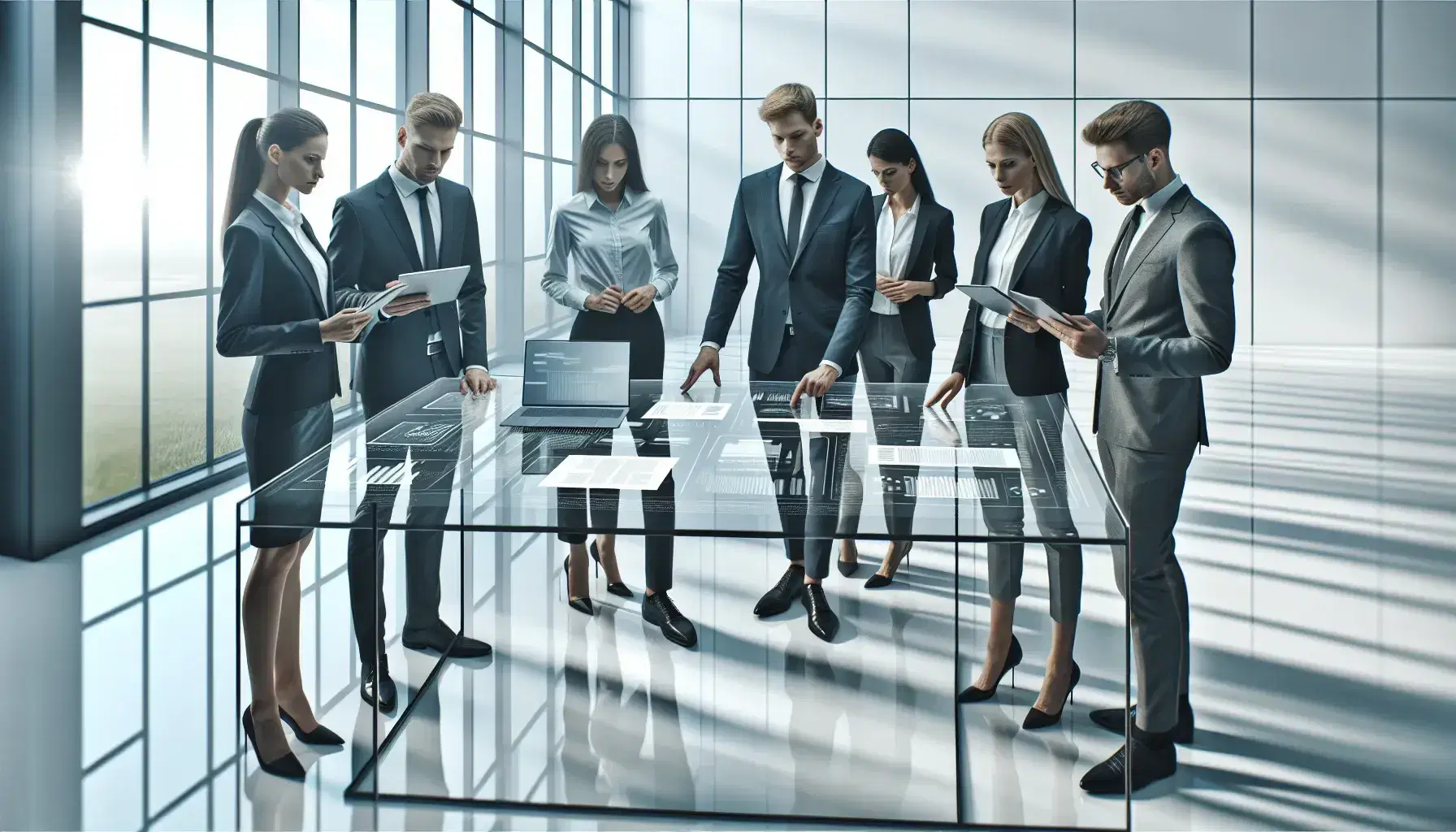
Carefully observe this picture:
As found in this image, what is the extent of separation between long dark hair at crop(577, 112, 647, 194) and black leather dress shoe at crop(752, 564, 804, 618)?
1.31 m

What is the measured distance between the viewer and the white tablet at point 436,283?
3.00 meters

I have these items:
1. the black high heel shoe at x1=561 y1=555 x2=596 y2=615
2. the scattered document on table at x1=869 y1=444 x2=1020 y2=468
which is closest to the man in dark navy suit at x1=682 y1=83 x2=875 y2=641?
the black high heel shoe at x1=561 y1=555 x2=596 y2=615

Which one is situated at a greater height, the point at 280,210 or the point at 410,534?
the point at 280,210

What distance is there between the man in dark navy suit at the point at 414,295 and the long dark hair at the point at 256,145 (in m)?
0.34

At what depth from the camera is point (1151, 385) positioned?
2.68m

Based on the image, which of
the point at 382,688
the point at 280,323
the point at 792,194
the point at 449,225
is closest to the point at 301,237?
the point at 280,323

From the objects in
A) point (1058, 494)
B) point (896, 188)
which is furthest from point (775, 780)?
point (896, 188)

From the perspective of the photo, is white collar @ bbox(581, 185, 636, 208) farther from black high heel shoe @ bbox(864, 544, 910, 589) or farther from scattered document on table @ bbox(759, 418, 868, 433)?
black high heel shoe @ bbox(864, 544, 910, 589)

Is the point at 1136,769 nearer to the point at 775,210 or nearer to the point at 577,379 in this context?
the point at 577,379

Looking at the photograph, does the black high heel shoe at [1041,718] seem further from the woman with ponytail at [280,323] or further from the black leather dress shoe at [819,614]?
the woman with ponytail at [280,323]

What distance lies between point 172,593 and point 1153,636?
9.85 ft

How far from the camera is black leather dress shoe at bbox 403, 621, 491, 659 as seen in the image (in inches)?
134

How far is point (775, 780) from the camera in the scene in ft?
8.75

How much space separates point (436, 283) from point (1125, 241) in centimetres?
163
